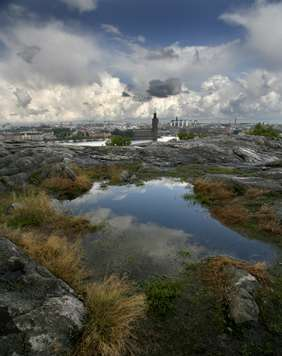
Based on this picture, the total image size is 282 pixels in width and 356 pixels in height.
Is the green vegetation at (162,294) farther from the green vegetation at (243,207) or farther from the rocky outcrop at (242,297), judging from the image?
the green vegetation at (243,207)

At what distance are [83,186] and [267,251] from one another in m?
13.8

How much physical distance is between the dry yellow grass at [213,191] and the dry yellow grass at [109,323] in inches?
476

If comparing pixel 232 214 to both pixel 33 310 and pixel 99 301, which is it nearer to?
pixel 99 301

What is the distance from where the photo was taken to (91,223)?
1253cm

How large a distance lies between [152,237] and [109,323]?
20.5 feet

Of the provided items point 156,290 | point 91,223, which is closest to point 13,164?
point 91,223

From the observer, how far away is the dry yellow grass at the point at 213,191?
17.3m

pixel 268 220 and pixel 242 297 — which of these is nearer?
pixel 242 297

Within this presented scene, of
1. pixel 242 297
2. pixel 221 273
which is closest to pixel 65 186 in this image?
pixel 221 273

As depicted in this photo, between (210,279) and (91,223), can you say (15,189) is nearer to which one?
(91,223)

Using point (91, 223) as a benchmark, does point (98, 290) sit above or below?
above

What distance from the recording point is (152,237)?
1130cm

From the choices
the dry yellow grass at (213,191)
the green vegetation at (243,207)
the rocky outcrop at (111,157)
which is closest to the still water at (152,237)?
the green vegetation at (243,207)

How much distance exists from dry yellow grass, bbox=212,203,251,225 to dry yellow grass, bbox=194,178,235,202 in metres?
1.85
